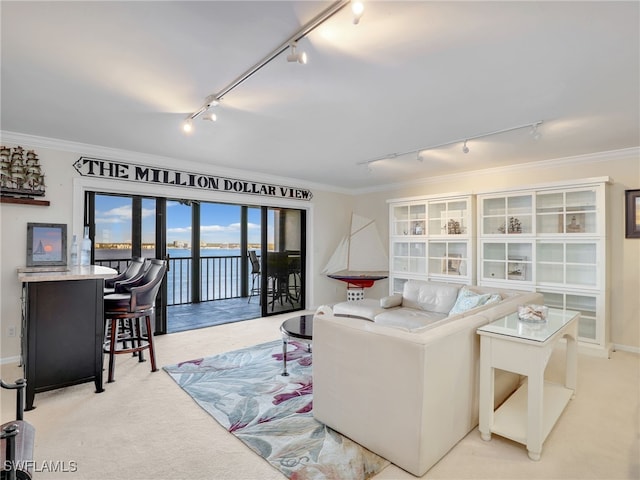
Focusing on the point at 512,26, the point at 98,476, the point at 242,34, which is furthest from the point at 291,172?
the point at 98,476

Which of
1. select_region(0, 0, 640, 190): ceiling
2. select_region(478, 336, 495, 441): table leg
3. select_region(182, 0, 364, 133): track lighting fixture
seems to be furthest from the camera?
select_region(478, 336, 495, 441): table leg

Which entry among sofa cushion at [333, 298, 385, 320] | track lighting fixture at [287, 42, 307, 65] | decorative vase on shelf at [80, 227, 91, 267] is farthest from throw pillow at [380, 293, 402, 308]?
decorative vase on shelf at [80, 227, 91, 267]

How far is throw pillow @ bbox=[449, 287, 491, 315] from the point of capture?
10.8 feet

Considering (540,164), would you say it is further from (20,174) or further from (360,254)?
(20,174)

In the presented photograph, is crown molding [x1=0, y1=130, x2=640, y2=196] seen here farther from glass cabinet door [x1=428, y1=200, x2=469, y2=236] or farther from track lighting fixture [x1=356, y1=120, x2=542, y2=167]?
track lighting fixture [x1=356, y1=120, x2=542, y2=167]

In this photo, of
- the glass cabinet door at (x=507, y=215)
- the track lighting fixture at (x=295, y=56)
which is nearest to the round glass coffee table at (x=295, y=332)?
the track lighting fixture at (x=295, y=56)

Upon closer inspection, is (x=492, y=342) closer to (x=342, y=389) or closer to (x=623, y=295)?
(x=342, y=389)

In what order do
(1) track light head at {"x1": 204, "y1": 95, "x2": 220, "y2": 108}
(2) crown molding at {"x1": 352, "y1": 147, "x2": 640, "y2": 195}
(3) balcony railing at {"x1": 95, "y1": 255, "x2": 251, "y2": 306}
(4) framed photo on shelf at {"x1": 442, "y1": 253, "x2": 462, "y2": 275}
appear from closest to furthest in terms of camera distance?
(1) track light head at {"x1": 204, "y1": 95, "x2": 220, "y2": 108}, (2) crown molding at {"x1": 352, "y1": 147, "x2": 640, "y2": 195}, (4) framed photo on shelf at {"x1": 442, "y1": 253, "x2": 462, "y2": 275}, (3) balcony railing at {"x1": 95, "y1": 255, "x2": 251, "y2": 306}

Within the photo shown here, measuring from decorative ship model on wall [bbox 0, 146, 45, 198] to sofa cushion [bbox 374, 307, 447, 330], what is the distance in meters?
4.03

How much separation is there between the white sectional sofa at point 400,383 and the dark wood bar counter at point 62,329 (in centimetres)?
196

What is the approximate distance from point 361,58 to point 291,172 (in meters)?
3.38

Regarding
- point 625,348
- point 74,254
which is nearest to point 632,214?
point 625,348

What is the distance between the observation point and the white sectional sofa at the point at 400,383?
5.83ft

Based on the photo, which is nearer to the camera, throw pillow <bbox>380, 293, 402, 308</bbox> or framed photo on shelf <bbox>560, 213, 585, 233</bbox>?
framed photo on shelf <bbox>560, 213, 585, 233</bbox>
